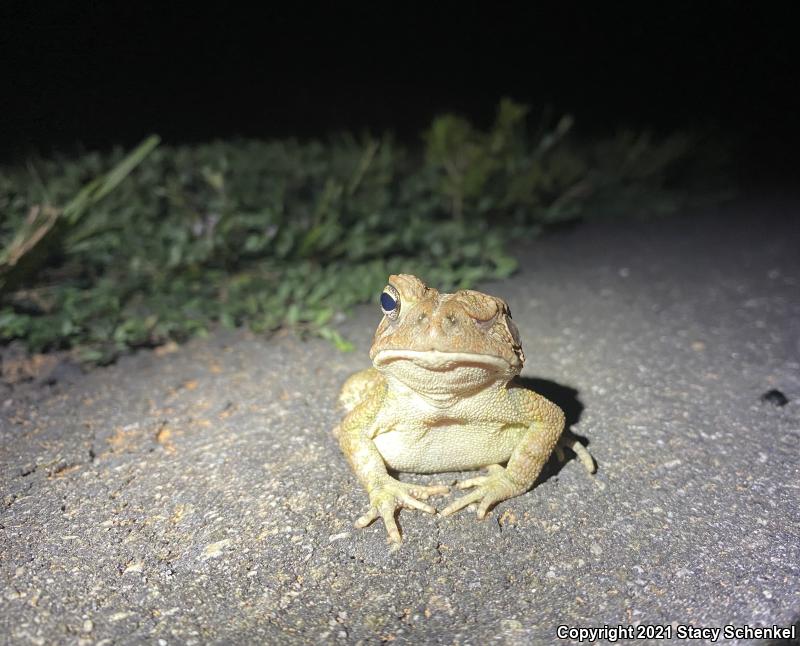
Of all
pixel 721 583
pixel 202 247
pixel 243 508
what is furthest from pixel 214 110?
pixel 721 583

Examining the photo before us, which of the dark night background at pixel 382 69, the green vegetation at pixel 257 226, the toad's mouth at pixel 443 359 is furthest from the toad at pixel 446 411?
the dark night background at pixel 382 69

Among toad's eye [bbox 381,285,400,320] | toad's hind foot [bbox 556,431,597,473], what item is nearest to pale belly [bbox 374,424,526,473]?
toad's hind foot [bbox 556,431,597,473]

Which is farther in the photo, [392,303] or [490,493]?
[490,493]

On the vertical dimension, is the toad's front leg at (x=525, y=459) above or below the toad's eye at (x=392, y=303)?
below

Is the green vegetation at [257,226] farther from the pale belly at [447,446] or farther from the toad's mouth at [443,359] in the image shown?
the toad's mouth at [443,359]

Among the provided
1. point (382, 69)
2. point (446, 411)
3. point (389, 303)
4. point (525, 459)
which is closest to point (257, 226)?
point (389, 303)

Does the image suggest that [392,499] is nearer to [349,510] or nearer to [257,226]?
[349,510]
